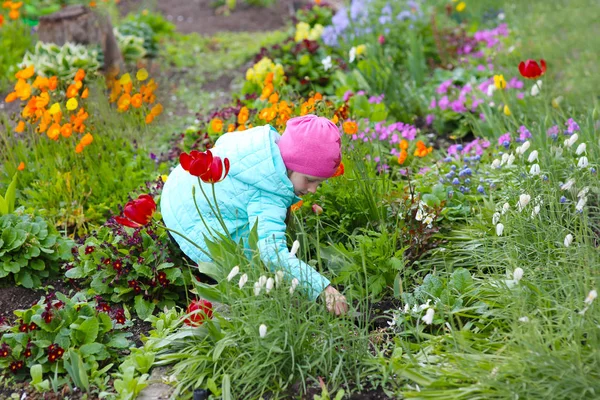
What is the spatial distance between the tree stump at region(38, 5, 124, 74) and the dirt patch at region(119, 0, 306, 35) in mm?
2246

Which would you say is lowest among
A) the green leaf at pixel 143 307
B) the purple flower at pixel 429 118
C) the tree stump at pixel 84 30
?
the green leaf at pixel 143 307

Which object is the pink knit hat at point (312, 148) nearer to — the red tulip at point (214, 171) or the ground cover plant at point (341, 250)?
the ground cover plant at point (341, 250)

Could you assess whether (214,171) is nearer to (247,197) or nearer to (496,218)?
(247,197)

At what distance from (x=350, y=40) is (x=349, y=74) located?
1.46 feet

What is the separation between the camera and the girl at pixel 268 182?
9.81 ft

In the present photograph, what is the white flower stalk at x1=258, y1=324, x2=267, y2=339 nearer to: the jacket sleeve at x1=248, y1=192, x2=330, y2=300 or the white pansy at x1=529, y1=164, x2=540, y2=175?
the jacket sleeve at x1=248, y1=192, x2=330, y2=300

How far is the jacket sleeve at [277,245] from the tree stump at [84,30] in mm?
3526

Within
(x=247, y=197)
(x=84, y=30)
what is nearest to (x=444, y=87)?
(x=247, y=197)

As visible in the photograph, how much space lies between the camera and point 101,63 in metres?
6.13

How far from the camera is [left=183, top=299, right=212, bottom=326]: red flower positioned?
2789 millimetres

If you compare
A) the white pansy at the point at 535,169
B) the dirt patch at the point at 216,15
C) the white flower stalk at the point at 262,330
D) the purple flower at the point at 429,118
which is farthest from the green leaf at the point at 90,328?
the dirt patch at the point at 216,15

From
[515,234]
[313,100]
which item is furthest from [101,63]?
[515,234]

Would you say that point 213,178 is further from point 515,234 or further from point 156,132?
point 156,132

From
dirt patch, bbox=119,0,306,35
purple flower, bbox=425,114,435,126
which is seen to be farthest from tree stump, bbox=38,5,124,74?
purple flower, bbox=425,114,435,126
